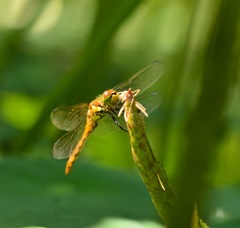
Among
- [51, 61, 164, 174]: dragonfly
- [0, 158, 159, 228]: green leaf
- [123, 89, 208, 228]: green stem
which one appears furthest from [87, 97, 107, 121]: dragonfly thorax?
[123, 89, 208, 228]: green stem

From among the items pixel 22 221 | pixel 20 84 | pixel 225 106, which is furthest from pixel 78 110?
pixel 20 84

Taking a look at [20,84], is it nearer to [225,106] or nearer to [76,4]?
[76,4]

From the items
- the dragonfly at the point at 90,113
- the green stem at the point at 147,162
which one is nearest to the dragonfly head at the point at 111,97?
the dragonfly at the point at 90,113

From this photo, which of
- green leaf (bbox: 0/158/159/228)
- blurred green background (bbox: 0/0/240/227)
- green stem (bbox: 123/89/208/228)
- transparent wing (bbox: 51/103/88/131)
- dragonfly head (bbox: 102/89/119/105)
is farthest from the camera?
transparent wing (bbox: 51/103/88/131)

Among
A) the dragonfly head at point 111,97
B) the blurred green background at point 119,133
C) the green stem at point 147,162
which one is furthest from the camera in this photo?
the dragonfly head at point 111,97

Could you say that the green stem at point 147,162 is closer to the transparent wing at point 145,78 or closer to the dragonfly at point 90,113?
the dragonfly at point 90,113

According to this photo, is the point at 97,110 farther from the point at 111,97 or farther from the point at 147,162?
the point at 147,162

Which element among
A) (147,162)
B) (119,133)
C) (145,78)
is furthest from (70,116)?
(119,133)

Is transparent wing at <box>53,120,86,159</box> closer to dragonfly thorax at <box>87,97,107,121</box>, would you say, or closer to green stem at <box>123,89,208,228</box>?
dragonfly thorax at <box>87,97,107,121</box>
